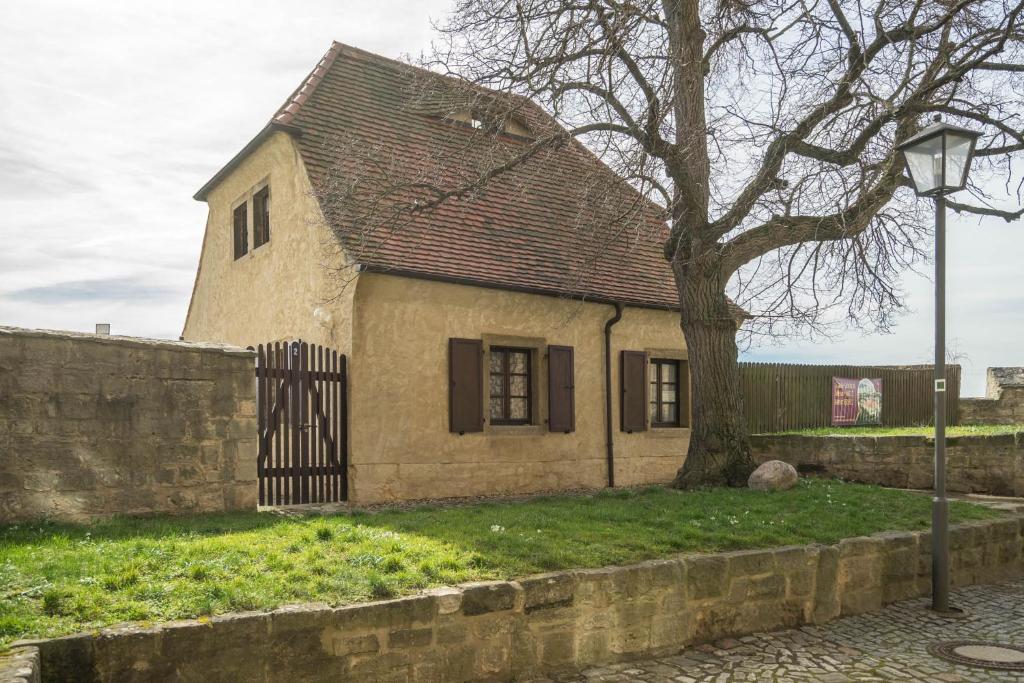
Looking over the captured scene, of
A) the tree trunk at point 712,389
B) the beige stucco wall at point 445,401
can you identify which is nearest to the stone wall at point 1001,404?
the beige stucco wall at point 445,401

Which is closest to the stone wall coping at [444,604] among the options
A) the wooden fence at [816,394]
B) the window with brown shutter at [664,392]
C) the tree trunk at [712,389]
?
the tree trunk at [712,389]

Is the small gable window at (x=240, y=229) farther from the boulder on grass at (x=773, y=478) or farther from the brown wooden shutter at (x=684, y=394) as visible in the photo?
the boulder on grass at (x=773, y=478)

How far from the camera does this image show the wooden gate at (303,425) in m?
10.3

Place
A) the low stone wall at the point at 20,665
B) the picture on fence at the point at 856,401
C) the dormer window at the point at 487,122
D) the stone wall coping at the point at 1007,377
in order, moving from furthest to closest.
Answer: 1. the stone wall coping at the point at 1007,377
2. the picture on fence at the point at 856,401
3. the dormer window at the point at 487,122
4. the low stone wall at the point at 20,665

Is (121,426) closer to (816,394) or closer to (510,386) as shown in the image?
(510,386)

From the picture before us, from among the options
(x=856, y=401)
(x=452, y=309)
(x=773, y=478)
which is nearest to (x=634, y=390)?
(x=773, y=478)

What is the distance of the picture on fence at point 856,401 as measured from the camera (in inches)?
781

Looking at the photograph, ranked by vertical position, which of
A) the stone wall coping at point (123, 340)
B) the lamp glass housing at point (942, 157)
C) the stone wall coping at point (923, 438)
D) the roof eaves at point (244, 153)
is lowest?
the stone wall coping at point (923, 438)

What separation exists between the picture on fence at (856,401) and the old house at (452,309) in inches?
Result: 238

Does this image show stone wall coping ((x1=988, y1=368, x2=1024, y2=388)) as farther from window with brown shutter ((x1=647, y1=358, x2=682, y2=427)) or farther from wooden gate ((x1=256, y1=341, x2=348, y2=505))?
wooden gate ((x1=256, y1=341, x2=348, y2=505))

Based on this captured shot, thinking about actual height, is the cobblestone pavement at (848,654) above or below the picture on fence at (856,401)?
below

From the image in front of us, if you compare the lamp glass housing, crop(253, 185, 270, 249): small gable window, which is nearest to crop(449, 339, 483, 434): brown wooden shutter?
crop(253, 185, 270, 249): small gable window

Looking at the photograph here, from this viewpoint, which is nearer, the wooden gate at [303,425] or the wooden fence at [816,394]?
the wooden gate at [303,425]

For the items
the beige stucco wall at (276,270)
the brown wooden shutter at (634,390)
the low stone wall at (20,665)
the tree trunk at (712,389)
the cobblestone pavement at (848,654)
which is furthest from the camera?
the brown wooden shutter at (634,390)
